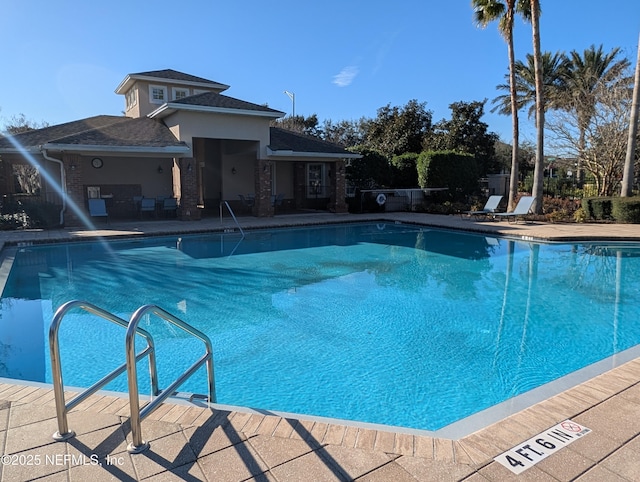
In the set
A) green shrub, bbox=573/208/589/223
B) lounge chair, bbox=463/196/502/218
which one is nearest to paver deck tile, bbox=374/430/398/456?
lounge chair, bbox=463/196/502/218

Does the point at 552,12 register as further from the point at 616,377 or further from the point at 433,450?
the point at 433,450

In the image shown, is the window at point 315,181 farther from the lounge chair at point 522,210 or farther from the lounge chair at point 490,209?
the lounge chair at point 522,210

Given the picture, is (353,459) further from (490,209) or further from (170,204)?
(490,209)

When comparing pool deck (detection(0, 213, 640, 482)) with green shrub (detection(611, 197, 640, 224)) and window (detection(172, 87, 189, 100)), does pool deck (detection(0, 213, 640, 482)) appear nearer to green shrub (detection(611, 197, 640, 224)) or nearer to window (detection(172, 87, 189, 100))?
green shrub (detection(611, 197, 640, 224))

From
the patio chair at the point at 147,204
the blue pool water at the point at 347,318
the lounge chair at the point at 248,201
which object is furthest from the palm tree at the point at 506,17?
the patio chair at the point at 147,204

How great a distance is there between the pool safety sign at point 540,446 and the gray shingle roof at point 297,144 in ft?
57.6

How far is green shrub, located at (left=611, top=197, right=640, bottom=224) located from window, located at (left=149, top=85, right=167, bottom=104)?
66.3ft

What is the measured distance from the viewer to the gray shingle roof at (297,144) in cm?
2039

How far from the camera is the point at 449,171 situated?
23.8 m

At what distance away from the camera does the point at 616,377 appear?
13.7ft

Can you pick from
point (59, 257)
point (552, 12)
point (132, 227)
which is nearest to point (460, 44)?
point (552, 12)

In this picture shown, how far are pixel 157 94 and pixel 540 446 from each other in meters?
22.5

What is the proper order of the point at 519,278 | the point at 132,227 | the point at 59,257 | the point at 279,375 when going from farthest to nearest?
the point at 132,227
the point at 59,257
the point at 519,278
the point at 279,375

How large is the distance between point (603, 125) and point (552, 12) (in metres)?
6.92
